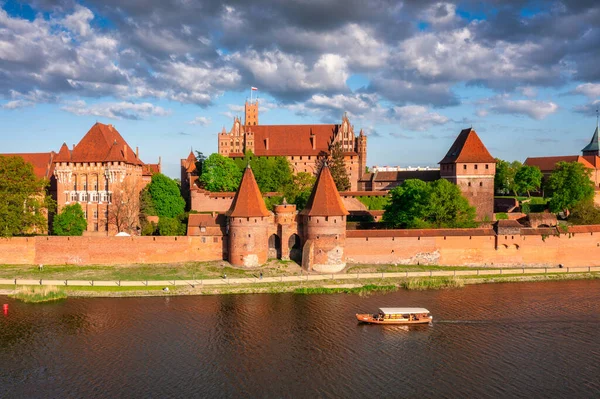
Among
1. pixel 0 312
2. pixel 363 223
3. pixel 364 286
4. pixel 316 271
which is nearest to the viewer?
pixel 0 312

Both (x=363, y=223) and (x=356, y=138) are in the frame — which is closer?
(x=363, y=223)

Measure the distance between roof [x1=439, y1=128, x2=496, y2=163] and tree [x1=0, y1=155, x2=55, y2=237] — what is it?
35.5 metres

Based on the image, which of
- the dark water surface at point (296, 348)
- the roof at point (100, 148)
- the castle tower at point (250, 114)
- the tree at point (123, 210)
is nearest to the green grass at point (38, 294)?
the dark water surface at point (296, 348)

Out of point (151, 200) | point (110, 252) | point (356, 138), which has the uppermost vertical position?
point (356, 138)

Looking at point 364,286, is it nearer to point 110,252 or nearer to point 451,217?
point 451,217

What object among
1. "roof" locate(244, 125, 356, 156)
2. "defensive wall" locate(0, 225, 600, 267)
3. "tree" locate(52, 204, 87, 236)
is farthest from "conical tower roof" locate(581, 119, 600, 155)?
"tree" locate(52, 204, 87, 236)

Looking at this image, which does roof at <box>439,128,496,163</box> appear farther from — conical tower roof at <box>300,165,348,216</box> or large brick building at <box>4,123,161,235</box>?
large brick building at <box>4,123,161,235</box>

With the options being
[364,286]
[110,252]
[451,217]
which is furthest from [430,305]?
[110,252]

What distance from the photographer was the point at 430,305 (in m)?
30.6

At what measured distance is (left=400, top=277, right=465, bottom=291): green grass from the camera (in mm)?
34375

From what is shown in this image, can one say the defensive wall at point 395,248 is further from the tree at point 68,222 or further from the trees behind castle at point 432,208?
the tree at point 68,222

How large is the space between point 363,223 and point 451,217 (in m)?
7.48

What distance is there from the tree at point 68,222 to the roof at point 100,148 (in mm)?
4994

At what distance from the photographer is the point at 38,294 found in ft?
102
